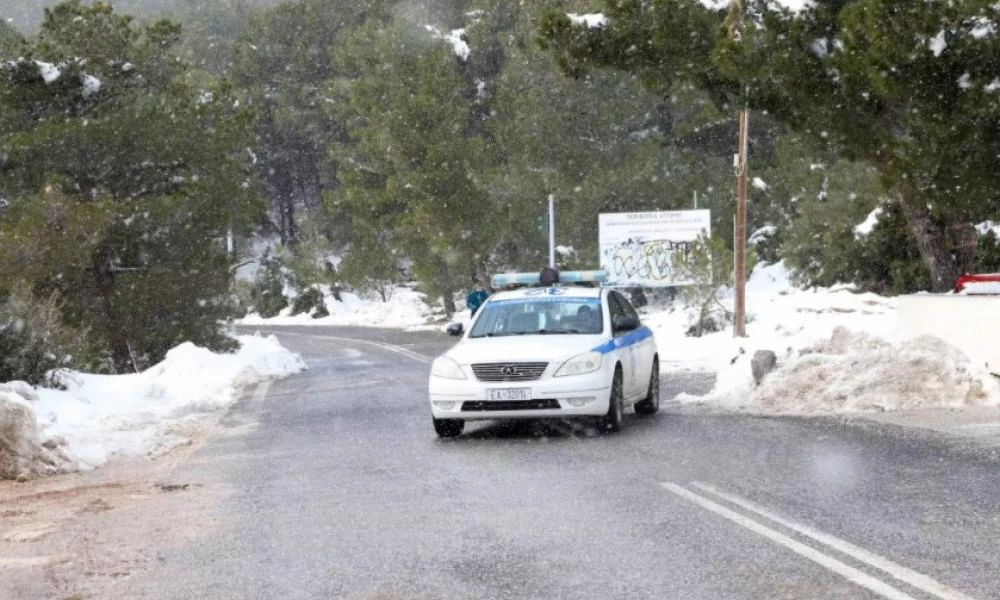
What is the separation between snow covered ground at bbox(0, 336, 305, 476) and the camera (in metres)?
12.3

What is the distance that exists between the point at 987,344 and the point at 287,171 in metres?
63.6

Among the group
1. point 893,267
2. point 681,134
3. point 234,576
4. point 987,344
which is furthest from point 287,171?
point 234,576

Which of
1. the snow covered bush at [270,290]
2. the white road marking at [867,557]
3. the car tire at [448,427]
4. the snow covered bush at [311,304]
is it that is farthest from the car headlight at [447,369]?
the snow covered bush at [270,290]

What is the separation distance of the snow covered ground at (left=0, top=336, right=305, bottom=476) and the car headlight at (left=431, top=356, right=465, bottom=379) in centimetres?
322

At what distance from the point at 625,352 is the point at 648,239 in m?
29.2

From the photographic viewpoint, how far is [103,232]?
26.0 meters

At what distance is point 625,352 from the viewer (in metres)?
13.9

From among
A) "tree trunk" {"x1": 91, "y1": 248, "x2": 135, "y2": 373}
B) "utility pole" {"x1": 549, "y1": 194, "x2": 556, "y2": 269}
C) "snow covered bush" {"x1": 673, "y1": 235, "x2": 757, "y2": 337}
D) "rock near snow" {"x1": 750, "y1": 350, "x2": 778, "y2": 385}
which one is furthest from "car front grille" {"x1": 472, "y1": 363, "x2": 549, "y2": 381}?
"utility pole" {"x1": 549, "y1": 194, "x2": 556, "y2": 269}

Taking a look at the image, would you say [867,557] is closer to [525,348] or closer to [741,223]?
[525,348]

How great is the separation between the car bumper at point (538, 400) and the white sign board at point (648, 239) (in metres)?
29.6

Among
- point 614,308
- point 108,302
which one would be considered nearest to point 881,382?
point 614,308

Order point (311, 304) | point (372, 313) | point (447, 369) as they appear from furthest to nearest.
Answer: point (311, 304)
point (372, 313)
point (447, 369)

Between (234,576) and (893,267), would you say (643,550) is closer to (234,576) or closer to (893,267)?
(234,576)

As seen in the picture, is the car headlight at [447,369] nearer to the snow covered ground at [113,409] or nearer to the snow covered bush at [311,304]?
the snow covered ground at [113,409]
